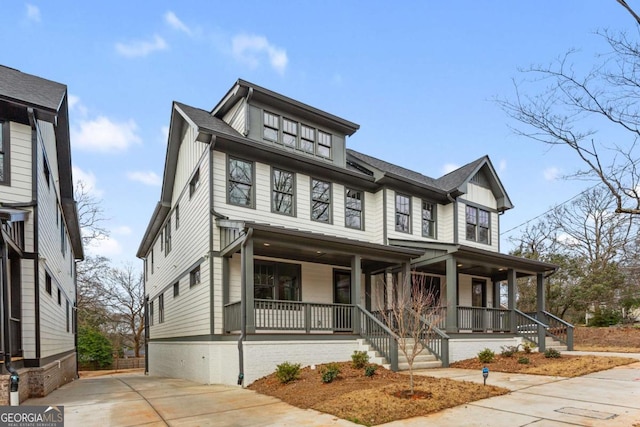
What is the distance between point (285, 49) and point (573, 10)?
13580 millimetres

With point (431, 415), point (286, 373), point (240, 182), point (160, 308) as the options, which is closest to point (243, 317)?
point (286, 373)

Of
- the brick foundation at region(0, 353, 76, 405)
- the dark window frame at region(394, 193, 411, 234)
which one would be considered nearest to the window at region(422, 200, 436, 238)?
the dark window frame at region(394, 193, 411, 234)

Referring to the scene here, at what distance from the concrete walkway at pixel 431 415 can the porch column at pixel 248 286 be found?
4.98 feet

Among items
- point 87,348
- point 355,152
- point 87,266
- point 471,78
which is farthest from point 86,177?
point 471,78

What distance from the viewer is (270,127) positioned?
1463 centimetres

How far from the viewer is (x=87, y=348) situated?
99.5ft

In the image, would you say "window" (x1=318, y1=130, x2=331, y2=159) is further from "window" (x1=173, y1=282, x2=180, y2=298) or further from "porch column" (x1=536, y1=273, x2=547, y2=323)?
"porch column" (x1=536, y1=273, x2=547, y2=323)

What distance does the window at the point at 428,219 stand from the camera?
17.6 metres

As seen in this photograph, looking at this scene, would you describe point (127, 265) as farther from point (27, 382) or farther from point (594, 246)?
point (594, 246)

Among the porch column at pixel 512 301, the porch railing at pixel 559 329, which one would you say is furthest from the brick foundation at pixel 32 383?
the porch railing at pixel 559 329

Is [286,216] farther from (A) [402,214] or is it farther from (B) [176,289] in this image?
(B) [176,289]

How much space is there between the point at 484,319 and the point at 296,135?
30.6ft

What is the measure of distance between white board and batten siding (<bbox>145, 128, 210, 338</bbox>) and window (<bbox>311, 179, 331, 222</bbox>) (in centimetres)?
368

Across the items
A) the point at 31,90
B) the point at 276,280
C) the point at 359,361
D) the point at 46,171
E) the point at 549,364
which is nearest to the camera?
the point at 31,90
